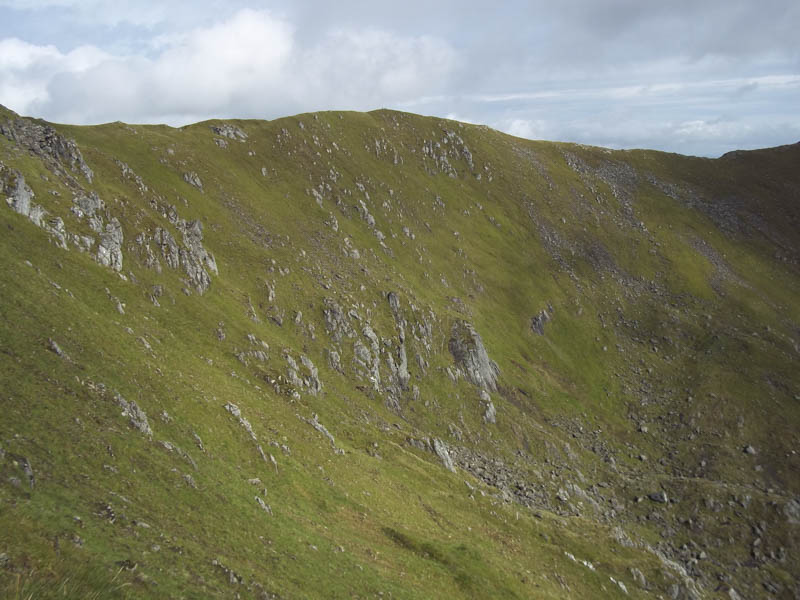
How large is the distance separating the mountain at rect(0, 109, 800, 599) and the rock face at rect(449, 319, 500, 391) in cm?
48

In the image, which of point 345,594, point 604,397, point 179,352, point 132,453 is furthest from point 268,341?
point 604,397

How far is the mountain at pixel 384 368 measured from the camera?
2906cm

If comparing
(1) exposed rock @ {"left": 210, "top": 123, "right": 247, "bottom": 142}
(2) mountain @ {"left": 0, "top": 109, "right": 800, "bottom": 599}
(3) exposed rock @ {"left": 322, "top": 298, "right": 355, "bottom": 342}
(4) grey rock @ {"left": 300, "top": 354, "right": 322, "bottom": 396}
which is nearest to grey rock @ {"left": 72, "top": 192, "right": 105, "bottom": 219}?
(2) mountain @ {"left": 0, "top": 109, "right": 800, "bottom": 599}

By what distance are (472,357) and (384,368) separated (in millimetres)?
19804

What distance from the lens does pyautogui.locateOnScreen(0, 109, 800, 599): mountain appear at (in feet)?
95.3

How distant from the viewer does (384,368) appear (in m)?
81.3

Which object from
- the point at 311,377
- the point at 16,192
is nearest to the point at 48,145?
the point at 16,192

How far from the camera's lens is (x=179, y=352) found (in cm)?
4916

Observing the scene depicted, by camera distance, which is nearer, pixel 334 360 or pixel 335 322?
pixel 334 360

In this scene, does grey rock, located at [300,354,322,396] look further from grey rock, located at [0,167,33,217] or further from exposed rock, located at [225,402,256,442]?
grey rock, located at [0,167,33,217]

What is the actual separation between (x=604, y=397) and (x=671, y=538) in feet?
116

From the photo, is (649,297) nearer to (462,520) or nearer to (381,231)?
(381,231)

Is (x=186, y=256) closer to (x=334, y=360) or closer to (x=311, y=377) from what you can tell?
(x=311, y=377)

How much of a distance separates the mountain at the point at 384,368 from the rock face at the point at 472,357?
1.57 feet
